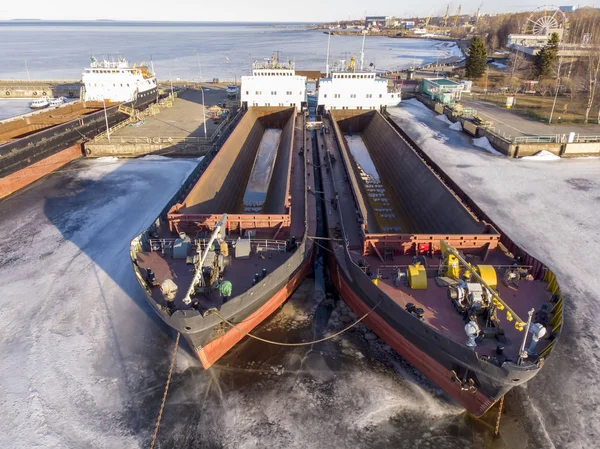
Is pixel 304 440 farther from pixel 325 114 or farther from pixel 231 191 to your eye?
pixel 325 114

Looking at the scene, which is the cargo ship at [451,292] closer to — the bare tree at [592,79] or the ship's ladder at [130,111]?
the ship's ladder at [130,111]

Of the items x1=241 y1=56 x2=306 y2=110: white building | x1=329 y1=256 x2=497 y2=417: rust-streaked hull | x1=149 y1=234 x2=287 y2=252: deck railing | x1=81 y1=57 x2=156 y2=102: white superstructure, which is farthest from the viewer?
x1=81 y1=57 x2=156 y2=102: white superstructure

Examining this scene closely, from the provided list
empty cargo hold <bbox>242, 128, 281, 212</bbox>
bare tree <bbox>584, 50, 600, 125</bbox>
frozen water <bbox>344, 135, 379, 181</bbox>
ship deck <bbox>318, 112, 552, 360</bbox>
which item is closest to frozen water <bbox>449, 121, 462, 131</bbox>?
frozen water <bbox>344, 135, 379, 181</bbox>

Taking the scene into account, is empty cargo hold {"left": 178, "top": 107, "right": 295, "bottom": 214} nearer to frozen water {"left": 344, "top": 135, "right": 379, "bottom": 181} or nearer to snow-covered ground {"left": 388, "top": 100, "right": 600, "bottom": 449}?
frozen water {"left": 344, "top": 135, "right": 379, "bottom": 181}

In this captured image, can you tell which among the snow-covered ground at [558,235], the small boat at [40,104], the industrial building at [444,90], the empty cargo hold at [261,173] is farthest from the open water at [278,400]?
the small boat at [40,104]

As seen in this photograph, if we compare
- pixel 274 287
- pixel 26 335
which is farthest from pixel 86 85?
pixel 274 287
